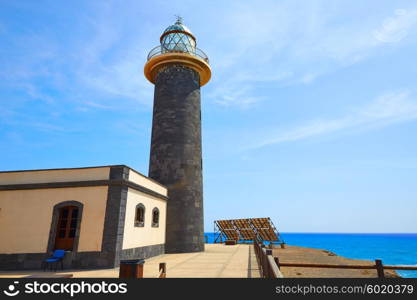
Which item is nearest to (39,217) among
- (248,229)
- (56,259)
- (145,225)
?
(56,259)

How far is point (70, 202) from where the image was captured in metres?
10.4

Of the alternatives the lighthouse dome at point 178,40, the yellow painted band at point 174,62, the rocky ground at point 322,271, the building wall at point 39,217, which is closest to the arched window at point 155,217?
the building wall at point 39,217

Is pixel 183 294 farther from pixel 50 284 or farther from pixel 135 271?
pixel 50 284

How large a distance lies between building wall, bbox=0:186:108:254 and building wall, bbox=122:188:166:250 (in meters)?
1.10

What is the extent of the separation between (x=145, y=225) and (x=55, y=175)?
15.2 ft

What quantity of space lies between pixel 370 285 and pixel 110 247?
8.46m

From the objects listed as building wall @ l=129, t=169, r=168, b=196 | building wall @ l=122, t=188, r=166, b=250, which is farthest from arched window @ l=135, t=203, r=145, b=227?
building wall @ l=129, t=169, r=168, b=196

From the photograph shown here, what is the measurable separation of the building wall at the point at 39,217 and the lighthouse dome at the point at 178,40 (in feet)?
40.0

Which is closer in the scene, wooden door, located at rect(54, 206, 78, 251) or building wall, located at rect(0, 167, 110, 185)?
wooden door, located at rect(54, 206, 78, 251)

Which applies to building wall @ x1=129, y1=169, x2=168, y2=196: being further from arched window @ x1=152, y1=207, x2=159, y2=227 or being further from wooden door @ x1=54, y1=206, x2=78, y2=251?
wooden door @ x1=54, y1=206, x2=78, y2=251

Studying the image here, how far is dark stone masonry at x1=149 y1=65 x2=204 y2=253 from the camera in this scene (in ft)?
51.2

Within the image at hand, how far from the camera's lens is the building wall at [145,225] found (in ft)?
35.6

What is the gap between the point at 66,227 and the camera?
1029 centimetres

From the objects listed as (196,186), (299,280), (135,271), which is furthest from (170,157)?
(299,280)
